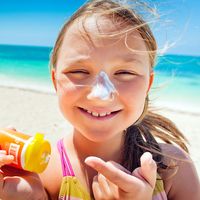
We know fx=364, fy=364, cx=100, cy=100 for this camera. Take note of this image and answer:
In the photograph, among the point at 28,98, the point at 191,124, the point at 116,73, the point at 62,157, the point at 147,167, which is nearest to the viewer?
the point at 147,167

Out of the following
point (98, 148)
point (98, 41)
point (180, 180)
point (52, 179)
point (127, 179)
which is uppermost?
point (98, 41)

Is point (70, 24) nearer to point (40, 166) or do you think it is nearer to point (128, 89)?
point (128, 89)

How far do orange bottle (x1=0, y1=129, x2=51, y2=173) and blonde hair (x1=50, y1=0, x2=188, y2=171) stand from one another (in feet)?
1.87

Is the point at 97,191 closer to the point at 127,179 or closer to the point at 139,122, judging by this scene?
the point at 127,179

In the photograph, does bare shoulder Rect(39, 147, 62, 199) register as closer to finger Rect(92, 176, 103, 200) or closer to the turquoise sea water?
finger Rect(92, 176, 103, 200)

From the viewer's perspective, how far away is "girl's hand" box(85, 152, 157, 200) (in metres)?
1.42

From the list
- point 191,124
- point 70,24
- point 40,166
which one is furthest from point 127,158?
point 191,124

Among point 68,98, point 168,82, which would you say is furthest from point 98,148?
point 168,82

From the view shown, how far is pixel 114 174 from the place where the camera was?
1428 millimetres

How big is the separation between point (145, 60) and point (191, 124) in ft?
18.3

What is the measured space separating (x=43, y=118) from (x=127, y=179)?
5759 mm

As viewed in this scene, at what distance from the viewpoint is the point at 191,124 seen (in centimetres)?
713

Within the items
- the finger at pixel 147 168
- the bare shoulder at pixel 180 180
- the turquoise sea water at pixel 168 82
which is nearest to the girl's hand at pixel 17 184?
the finger at pixel 147 168

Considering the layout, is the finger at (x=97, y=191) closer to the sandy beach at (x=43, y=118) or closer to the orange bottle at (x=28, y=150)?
the orange bottle at (x=28, y=150)
